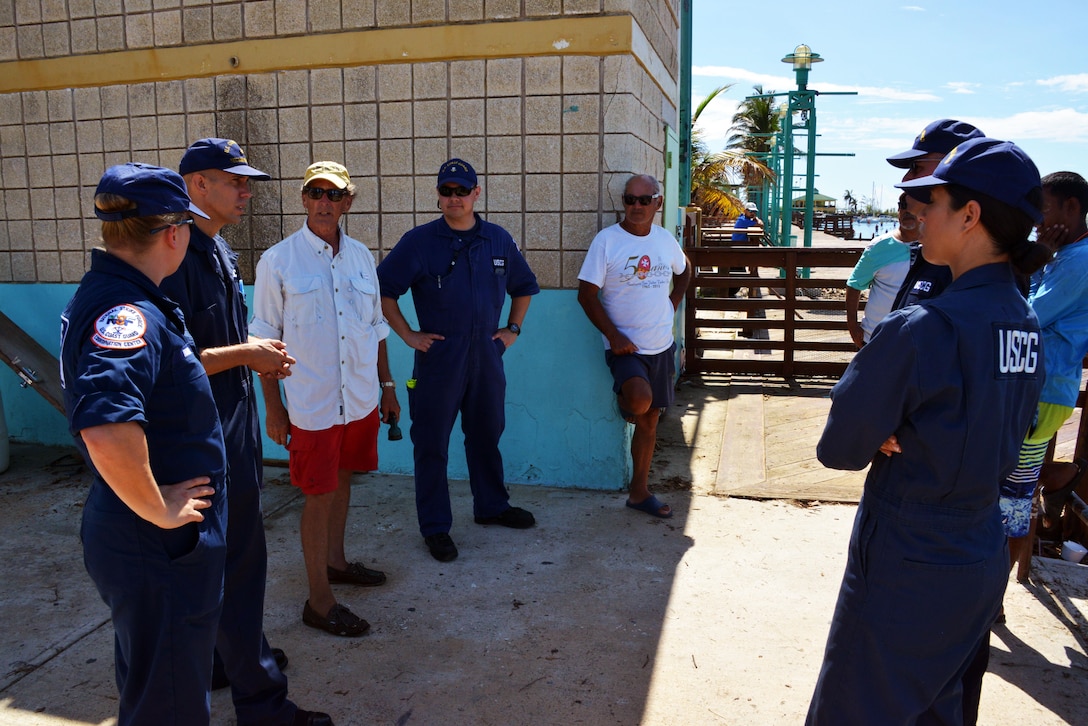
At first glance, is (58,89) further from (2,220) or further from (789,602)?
(789,602)

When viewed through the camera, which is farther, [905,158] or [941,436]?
[905,158]

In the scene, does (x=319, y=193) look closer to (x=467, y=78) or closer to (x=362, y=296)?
(x=362, y=296)

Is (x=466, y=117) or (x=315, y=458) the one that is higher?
(x=466, y=117)

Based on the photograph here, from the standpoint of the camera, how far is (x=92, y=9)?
5.85 metres

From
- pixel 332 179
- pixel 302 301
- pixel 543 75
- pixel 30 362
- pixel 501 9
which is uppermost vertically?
pixel 501 9

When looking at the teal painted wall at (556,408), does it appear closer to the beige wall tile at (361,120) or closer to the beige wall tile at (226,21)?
the beige wall tile at (361,120)

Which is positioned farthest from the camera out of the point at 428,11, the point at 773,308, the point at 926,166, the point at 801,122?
the point at 801,122

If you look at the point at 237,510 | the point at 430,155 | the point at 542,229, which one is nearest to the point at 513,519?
the point at 542,229

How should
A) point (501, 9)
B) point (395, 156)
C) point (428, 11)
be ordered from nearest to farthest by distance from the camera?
point (501, 9) < point (428, 11) < point (395, 156)

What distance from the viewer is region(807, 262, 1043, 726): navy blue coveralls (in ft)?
6.36

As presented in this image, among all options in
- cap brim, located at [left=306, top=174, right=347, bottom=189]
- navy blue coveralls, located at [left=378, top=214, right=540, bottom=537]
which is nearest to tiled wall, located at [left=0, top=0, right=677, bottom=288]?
navy blue coveralls, located at [left=378, top=214, right=540, bottom=537]

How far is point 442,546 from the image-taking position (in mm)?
4305

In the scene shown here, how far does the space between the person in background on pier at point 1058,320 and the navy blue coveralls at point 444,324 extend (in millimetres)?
2501

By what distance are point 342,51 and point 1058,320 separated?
4.30 meters
